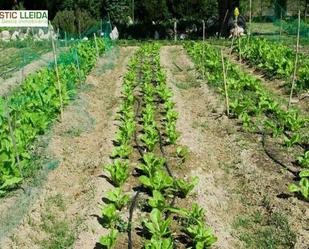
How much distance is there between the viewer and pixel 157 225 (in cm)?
559

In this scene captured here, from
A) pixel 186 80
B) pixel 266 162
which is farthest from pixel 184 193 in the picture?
pixel 186 80

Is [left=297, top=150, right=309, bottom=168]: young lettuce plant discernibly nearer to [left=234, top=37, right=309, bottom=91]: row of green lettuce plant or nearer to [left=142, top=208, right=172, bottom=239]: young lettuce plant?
[left=142, top=208, right=172, bottom=239]: young lettuce plant

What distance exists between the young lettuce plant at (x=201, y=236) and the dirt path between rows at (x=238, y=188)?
0.27 metres

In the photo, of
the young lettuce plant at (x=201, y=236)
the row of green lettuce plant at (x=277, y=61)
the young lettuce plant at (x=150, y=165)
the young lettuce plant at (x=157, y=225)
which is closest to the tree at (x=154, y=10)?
the row of green lettuce plant at (x=277, y=61)

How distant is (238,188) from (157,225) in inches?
73.1

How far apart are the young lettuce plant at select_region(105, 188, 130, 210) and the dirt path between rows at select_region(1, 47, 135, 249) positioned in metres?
0.23

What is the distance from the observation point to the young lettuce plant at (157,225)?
216 inches

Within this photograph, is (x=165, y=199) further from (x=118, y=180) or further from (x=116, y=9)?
(x=116, y=9)

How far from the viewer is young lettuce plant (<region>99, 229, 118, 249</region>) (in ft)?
17.3

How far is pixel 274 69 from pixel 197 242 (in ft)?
Answer: 31.2

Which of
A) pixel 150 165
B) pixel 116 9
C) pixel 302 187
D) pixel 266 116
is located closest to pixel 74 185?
pixel 150 165
